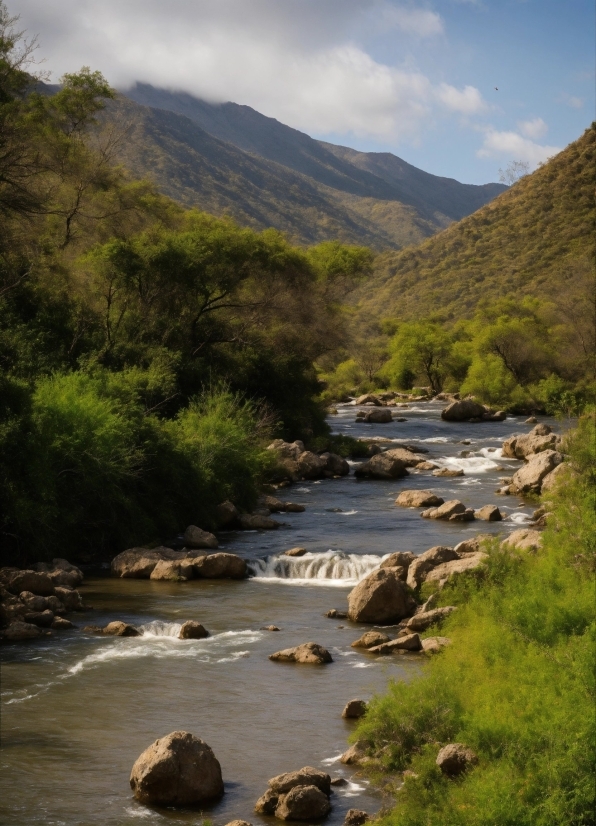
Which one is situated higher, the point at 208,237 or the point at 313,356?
the point at 208,237

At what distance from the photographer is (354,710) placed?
12.8 metres

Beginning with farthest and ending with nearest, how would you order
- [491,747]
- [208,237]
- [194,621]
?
[208,237]
[194,621]
[491,747]

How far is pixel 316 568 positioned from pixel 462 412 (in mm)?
32138

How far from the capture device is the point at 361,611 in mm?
17562

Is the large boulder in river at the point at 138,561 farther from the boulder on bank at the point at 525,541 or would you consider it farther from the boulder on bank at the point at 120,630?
the boulder on bank at the point at 525,541

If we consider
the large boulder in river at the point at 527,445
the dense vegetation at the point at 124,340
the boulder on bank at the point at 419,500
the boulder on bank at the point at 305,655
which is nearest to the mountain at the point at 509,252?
the dense vegetation at the point at 124,340

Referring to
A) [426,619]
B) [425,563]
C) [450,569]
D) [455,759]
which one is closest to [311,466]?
[425,563]

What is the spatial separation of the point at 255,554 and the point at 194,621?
5.97 m

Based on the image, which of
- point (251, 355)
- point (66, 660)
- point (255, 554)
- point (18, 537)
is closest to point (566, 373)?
point (251, 355)

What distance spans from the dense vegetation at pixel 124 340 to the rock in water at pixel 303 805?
40.3ft

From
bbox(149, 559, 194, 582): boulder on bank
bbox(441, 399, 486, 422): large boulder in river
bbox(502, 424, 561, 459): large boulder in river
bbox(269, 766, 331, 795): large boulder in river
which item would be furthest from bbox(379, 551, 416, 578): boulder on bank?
bbox(441, 399, 486, 422): large boulder in river

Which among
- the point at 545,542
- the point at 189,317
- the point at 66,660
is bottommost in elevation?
the point at 66,660

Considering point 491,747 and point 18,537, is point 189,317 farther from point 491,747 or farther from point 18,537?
point 491,747

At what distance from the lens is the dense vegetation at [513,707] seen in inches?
329
